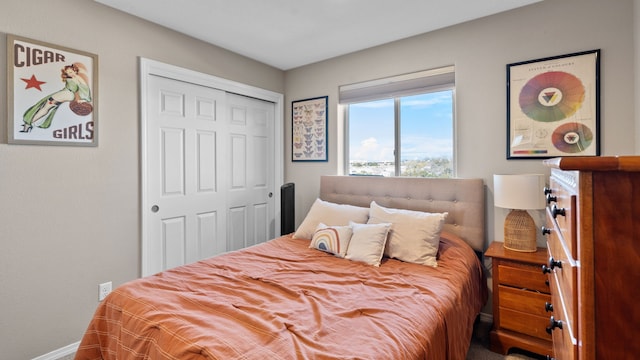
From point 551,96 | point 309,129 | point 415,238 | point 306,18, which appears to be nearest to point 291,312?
point 415,238

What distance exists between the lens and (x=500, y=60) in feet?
8.04

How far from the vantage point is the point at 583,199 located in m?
0.67

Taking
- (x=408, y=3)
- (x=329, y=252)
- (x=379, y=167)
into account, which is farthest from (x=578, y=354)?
(x=379, y=167)

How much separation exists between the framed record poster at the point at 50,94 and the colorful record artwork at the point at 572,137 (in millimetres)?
3456

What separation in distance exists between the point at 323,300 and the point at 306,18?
221 cm

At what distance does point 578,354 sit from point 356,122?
291 centimetres

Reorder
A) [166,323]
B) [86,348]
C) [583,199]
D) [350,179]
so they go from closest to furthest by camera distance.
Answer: [583,199] → [166,323] → [86,348] → [350,179]

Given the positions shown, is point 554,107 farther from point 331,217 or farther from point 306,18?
point 306,18

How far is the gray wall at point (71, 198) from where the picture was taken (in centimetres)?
193

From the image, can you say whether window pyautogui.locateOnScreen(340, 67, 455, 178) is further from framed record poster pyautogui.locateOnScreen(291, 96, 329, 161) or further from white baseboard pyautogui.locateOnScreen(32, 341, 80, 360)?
white baseboard pyautogui.locateOnScreen(32, 341, 80, 360)

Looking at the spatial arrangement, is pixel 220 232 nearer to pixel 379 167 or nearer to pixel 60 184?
pixel 60 184

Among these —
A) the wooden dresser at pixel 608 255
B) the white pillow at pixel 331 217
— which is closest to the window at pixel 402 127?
the white pillow at pixel 331 217

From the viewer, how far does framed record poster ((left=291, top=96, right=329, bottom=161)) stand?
353 centimetres

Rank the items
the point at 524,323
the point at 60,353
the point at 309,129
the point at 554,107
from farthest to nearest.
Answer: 1. the point at 309,129
2. the point at 554,107
3. the point at 60,353
4. the point at 524,323
